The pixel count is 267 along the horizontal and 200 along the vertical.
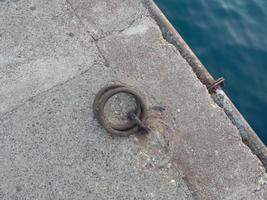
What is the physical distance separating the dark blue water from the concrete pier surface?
168cm

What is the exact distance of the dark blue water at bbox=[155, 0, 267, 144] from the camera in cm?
588

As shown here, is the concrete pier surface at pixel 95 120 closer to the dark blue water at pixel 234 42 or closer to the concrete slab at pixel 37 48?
the concrete slab at pixel 37 48

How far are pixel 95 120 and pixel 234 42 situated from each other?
3275mm

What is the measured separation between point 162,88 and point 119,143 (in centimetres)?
81

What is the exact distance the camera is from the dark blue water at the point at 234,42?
5.88 meters

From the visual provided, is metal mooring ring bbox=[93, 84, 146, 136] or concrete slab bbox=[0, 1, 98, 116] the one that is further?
concrete slab bbox=[0, 1, 98, 116]

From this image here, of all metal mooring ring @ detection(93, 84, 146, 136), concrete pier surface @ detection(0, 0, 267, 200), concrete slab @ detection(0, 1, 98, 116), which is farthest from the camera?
concrete slab @ detection(0, 1, 98, 116)

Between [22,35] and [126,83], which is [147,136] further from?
[22,35]

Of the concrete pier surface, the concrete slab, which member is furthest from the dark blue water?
the concrete slab

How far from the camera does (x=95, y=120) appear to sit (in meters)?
4.05

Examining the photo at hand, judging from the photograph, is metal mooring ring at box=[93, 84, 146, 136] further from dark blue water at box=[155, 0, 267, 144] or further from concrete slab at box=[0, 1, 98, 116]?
dark blue water at box=[155, 0, 267, 144]

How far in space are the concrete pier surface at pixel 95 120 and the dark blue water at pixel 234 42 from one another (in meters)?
1.68

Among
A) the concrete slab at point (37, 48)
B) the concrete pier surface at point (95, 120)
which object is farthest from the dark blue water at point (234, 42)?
the concrete slab at point (37, 48)

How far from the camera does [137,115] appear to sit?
3967mm
